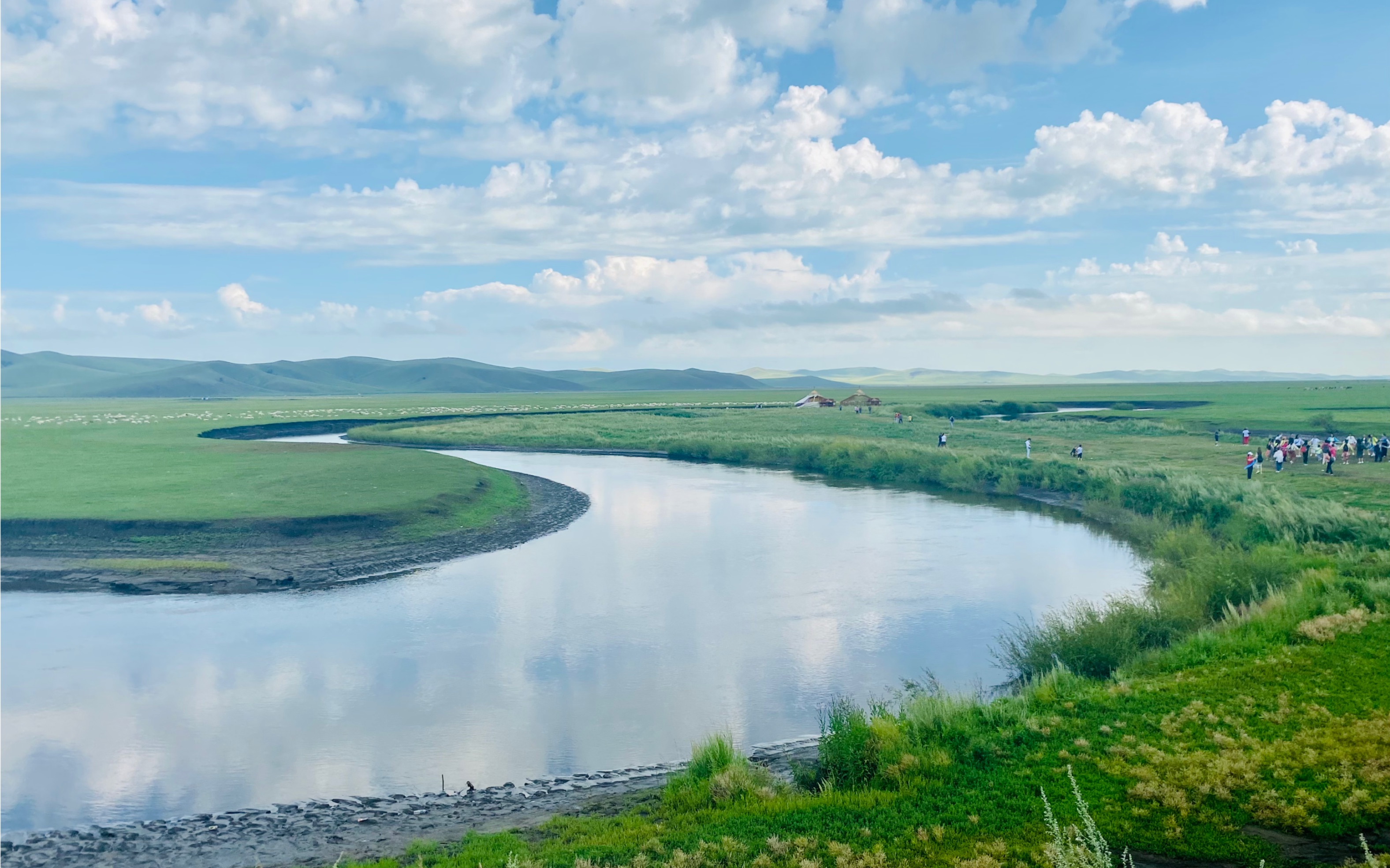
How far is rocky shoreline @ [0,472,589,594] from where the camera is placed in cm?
2525

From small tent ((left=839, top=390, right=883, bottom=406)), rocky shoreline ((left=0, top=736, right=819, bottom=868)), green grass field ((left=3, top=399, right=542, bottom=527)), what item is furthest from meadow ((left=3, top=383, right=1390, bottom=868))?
small tent ((left=839, top=390, right=883, bottom=406))

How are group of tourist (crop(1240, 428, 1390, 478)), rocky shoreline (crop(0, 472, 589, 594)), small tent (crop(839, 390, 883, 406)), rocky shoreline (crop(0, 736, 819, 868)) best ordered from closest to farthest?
rocky shoreline (crop(0, 736, 819, 868)) < rocky shoreline (crop(0, 472, 589, 594)) < group of tourist (crop(1240, 428, 1390, 478)) < small tent (crop(839, 390, 883, 406))

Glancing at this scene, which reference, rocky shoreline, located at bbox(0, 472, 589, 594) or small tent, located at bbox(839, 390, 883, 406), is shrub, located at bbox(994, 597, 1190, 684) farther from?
small tent, located at bbox(839, 390, 883, 406)

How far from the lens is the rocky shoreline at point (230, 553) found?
2525 centimetres

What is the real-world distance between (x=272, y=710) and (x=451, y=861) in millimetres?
8090

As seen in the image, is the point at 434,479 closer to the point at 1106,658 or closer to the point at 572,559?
the point at 572,559

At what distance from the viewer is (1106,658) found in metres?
16.5

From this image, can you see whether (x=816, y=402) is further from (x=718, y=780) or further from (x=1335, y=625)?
(x=718, y=780)

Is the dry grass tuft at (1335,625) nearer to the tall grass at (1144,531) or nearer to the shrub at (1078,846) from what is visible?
the tall grass at (1144,531)

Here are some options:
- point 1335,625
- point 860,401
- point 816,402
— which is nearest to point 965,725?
point 1335,625

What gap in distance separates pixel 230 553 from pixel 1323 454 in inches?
1842

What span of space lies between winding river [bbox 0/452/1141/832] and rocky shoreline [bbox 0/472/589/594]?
38.4 inches

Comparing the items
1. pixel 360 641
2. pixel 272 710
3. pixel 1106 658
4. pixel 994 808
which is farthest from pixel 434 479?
pixel 994 808

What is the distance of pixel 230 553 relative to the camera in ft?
92.2
